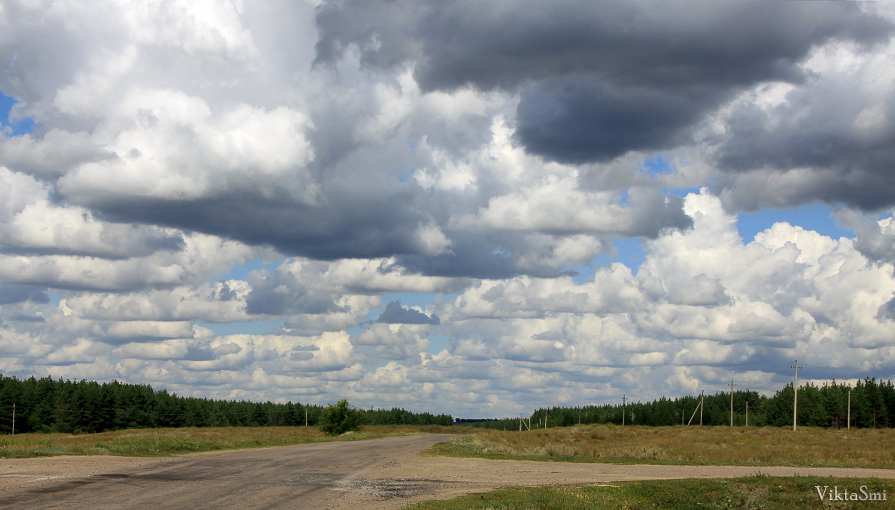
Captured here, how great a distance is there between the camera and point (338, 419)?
269ft

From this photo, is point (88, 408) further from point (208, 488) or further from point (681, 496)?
point (681, 496)

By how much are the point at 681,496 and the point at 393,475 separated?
37.1 feet

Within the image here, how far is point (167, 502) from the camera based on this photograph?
16812 millimetres

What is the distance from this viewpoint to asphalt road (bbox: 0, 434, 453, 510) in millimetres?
16453

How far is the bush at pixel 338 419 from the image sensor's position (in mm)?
81500

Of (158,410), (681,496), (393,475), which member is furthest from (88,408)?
(681,496)

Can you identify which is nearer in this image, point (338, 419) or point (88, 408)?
point (338, 419)

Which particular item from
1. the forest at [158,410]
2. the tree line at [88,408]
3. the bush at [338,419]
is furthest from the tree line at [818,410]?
the tree line at [88,408]

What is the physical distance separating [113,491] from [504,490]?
38.2 ft

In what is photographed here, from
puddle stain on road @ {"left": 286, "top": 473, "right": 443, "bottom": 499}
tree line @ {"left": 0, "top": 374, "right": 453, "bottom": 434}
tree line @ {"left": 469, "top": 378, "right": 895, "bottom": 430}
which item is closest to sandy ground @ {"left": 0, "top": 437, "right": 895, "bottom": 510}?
puddle stain on road @ {"left": 286, "top": 473, "right": 443, "bottom": 499}

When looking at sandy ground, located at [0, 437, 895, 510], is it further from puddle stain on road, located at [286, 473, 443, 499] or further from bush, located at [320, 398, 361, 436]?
bush, located at [320, 398, 361, 436]

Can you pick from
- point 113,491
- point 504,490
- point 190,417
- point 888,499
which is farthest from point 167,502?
point 190,417

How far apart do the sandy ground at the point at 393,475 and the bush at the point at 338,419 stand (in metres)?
48.5

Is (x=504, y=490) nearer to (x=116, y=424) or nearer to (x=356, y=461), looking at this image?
(x=356, y=461)
